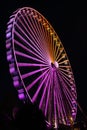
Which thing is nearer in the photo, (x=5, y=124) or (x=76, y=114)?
(x=5, y=124)

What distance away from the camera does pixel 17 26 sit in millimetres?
9883

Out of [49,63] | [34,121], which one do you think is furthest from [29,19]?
[34,121]

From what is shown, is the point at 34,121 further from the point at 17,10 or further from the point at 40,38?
the point at 40,38

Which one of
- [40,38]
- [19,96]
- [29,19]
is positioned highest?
[29,19]

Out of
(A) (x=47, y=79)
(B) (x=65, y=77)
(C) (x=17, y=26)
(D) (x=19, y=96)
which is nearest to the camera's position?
(D) (x=19, y=96)

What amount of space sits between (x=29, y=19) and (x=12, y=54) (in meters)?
3.18

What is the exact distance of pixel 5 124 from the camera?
2908 mm

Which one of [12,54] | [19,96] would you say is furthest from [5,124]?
[12,54]

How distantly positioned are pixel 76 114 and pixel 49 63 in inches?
120

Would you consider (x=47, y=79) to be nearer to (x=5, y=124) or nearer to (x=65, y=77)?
(x=65, y=77)

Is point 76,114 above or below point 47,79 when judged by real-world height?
below

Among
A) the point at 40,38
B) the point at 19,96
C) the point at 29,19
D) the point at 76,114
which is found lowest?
the point at 76,114

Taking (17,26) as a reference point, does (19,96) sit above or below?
below

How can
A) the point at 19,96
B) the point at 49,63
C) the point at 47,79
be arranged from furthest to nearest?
1. the point at 49,63
2. the point at 47,79
3. the point at 19,96
